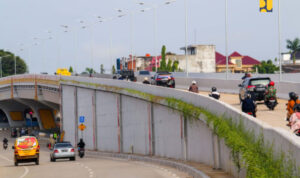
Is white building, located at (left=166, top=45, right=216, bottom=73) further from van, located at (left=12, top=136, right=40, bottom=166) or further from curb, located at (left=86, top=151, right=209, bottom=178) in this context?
van, located at (left=12, top=136, right=40, bottom=166)

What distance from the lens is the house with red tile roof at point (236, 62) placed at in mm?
187500

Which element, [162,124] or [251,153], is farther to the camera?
[162,124]

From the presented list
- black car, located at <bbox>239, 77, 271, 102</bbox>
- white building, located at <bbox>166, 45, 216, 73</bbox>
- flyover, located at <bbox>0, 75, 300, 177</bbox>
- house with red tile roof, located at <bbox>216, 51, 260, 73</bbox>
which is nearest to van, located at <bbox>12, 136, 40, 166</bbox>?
flyover, located at <bbox>0, 75, 300, 177</bbox>

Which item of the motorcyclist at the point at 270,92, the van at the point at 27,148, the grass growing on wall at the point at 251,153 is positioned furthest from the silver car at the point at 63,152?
the grass growing on wall at the point at 251,153

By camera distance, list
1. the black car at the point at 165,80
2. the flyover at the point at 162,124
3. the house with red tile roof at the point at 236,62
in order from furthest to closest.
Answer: the house with red tile roof at the point at 236,62, the black car at the point at 165,80, the flyover at the point at 162,124

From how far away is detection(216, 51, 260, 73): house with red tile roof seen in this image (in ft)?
615

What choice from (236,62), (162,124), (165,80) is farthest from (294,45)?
(162,124)

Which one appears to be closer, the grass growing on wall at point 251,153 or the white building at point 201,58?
the grass growing on wall at point 251,153

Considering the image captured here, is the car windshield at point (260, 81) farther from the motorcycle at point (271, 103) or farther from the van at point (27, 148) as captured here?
the van at point (27, 148)

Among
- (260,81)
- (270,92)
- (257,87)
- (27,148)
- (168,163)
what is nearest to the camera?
(168,163)

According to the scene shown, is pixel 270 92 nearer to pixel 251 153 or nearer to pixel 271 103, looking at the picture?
pixel 271 103

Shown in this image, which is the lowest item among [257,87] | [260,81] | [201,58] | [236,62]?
[257,87]

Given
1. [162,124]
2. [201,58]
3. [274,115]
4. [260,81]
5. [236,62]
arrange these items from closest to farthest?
1. [274,115]
2. [260,81]
3. [162,124]
4. [201,58]
5. [236,62]

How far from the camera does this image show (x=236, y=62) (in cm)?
19012
